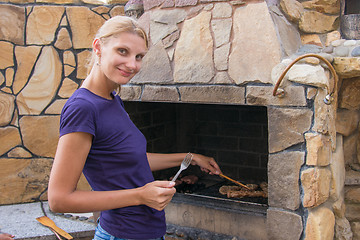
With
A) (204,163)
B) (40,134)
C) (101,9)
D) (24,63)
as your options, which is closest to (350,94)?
(204,163)

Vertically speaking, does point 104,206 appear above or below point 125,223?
above

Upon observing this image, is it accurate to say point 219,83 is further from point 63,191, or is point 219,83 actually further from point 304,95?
point 63,191

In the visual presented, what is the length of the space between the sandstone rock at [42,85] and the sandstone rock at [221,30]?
1877 millimetres

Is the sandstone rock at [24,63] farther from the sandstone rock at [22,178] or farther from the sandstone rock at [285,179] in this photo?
the sandstone rock at [285,179]

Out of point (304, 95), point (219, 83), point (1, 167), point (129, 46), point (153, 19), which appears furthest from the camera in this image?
point (1, 167)

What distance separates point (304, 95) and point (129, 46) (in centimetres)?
109

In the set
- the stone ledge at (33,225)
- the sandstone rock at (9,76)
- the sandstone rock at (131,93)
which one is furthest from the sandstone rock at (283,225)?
the sandstone rock at (9,76)

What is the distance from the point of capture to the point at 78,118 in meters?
1.16

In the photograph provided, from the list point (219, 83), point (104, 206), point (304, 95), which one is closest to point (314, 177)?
point (304, 95)

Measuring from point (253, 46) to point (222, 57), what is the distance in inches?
7.8

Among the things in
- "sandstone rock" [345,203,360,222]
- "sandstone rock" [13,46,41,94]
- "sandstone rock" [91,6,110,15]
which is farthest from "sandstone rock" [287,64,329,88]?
"sandstone rock" [13,46,41,94]

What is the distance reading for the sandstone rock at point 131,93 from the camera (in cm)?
256

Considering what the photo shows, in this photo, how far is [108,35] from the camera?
51.4 inches

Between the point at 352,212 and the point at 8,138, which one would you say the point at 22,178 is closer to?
the point at 8,138
